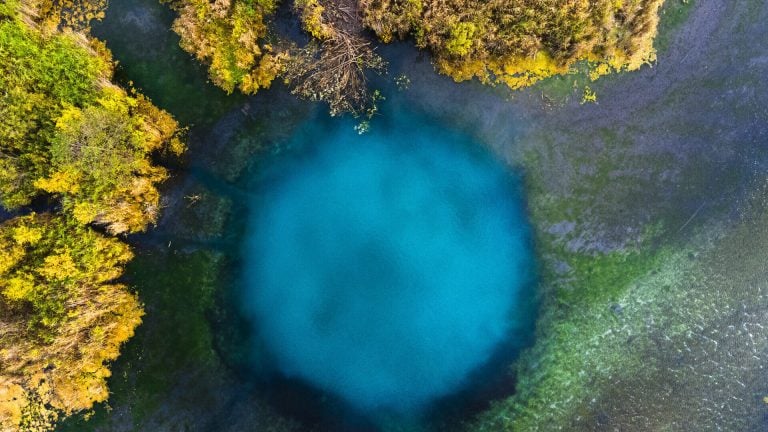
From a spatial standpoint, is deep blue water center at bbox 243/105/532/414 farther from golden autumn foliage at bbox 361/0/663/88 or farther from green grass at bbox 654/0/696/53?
green grass at bbox 654/0/696/53

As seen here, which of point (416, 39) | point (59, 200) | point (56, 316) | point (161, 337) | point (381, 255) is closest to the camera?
point (56, 316)

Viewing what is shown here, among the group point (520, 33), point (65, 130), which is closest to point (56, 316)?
point (65, 130)

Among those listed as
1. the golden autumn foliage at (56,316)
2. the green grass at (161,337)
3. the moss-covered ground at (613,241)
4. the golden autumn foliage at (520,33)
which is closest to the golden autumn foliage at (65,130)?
the golden autumn foliage at (56,316)

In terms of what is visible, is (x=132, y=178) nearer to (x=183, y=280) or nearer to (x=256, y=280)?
(x=183, y=280)

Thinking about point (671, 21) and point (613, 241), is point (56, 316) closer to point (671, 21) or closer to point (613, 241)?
point (613, 241)

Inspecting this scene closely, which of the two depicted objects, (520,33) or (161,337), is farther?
(161,337)
